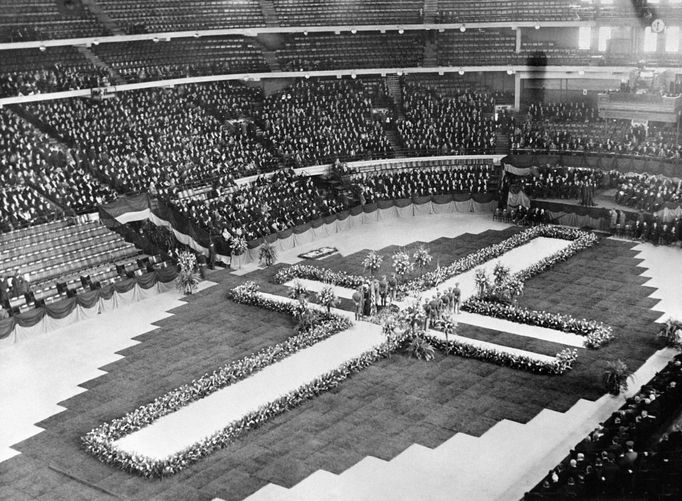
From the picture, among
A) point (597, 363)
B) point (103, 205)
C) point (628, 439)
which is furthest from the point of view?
point (103, 205)

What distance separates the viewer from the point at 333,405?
29516mm

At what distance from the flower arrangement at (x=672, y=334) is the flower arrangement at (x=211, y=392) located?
1063 centimetres

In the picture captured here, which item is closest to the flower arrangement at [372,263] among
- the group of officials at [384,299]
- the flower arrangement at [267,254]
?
the group of officials at [384,299]

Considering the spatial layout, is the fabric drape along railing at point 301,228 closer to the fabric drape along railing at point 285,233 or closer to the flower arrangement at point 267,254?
the fabric drape along railing at point 285,233

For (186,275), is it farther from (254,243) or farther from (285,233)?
(285,233)

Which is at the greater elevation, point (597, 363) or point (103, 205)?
point (103, 205)

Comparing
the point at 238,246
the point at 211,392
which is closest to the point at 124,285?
the point at 238,246

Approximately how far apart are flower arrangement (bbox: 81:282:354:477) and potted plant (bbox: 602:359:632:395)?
827 cm

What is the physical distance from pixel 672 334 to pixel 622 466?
12334 mm

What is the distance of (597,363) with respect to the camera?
32219mm

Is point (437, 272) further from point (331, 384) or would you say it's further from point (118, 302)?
point (118, 302)

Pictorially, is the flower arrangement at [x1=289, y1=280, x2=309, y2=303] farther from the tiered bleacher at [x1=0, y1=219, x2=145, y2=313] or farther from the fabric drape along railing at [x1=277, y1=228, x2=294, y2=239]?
the tiered bleacher at [x1=0, y1=219, x2=145, y2=313]

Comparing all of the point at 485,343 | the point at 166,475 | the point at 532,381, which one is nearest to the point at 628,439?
the point at 532,381

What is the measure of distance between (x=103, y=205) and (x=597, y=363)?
2692cm
